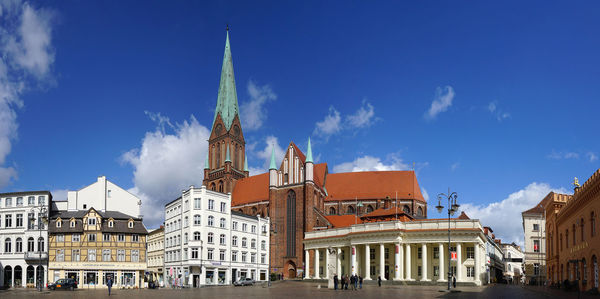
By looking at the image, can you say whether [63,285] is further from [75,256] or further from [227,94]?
[227,94]

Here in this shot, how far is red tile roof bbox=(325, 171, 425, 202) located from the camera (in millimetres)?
106375

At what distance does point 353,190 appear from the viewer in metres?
109

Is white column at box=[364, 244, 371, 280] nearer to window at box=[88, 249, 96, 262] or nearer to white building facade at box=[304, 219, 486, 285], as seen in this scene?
white building facade at box=[304, 219, 486, 285]

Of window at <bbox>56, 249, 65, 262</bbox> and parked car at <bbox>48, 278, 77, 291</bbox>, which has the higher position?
window at <bbox>56, 249, 65, 262</bbox>

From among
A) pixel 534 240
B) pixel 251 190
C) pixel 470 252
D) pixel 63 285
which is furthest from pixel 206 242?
pixel 534 240

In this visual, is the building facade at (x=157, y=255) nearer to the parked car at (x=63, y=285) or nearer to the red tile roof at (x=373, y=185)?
the parked car at (x=63, y=285)

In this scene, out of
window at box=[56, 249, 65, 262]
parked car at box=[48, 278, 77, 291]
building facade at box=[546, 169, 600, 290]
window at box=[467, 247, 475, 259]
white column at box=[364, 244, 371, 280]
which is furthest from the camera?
window at box=[56, 249, 65, 262]

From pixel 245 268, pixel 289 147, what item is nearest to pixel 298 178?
pixel 289 147

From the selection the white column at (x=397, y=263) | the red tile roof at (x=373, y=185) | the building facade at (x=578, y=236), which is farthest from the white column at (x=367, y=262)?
the red tile roof at (x=373, y=185)

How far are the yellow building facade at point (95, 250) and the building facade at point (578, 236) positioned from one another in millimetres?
52081

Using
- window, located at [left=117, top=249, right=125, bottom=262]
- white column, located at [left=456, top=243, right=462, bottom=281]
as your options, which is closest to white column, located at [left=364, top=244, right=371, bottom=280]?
white column, located at [left=456, top=243, right=462, bottom=281]

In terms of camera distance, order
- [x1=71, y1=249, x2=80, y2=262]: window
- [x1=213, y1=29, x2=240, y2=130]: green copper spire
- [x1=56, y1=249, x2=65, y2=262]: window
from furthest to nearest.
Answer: [x1=213, y1=29, x2=240, y2=130]: green copper spire → [x1=71, y1=249, x2=80, y2=262]: window → [x1=56, y1=249, x2=65, y2=262]: window

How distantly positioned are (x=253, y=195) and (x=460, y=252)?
57537 millimetres

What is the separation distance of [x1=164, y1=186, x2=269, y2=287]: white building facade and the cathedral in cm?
884
